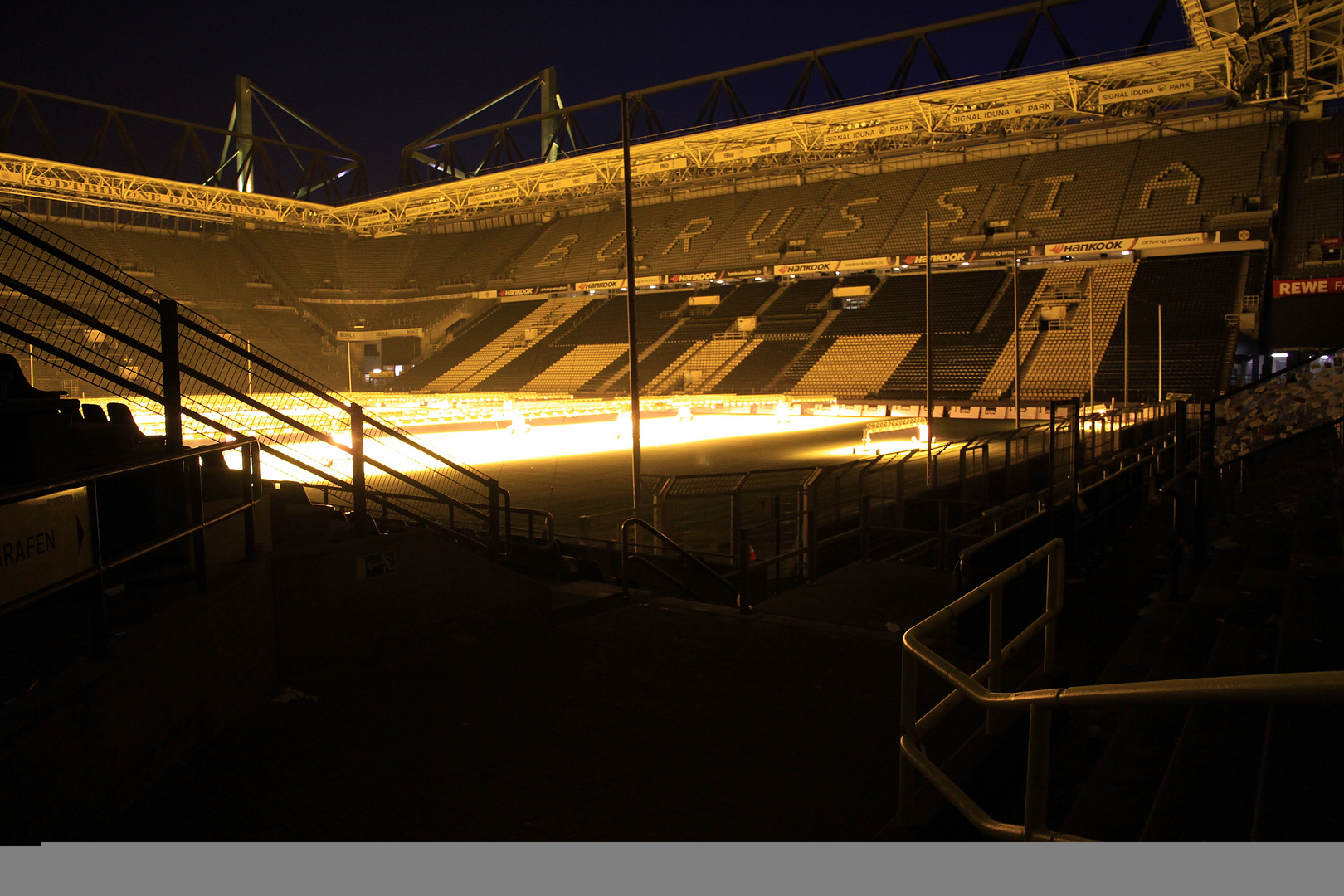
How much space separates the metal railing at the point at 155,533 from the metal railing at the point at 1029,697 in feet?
11.9

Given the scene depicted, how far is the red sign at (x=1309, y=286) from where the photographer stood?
1459 inches

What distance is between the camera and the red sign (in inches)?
1459

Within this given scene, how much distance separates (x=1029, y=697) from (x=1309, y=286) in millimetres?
44105

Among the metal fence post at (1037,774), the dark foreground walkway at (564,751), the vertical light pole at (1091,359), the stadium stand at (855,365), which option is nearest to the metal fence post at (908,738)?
the dark foreground walkway at (564,751)

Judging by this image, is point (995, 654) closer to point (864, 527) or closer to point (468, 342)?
point (864, 527)

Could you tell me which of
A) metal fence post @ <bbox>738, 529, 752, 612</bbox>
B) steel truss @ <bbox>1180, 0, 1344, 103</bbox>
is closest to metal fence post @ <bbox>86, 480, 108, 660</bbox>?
metal fence post @ <bbox>738, 529, 752, 612</bbox>

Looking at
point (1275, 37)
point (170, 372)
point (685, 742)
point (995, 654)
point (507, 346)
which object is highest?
point (1275, 37)

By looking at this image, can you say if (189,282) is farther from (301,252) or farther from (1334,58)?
(1334,58)

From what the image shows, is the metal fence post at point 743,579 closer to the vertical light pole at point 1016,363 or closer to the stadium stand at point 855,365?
the vertical light pole at point 1016,363

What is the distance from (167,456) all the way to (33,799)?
1.89 m

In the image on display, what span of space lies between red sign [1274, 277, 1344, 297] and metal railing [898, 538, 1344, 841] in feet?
134

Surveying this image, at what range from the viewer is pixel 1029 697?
2.85 m

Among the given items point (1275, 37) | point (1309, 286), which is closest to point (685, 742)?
point (1275, 37)

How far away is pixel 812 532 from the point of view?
9.72m
